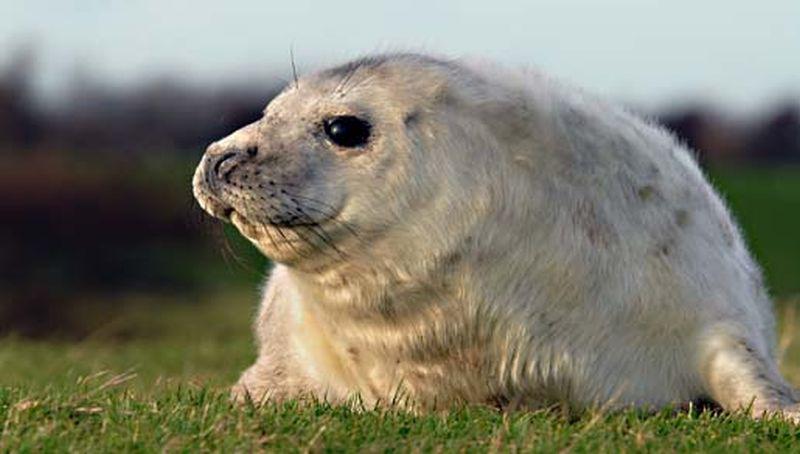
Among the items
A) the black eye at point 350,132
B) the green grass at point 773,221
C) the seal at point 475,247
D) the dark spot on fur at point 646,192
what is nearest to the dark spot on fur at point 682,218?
the seal at point 475,247

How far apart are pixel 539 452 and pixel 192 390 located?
1890 millimetres

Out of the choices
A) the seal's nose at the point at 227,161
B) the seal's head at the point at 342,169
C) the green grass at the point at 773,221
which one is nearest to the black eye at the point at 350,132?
the seal's head at the point at 342,169

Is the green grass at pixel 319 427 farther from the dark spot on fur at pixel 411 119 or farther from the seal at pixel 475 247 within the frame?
the dark spot on fur at pixel 411 119

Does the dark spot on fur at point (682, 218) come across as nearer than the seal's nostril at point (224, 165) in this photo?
No

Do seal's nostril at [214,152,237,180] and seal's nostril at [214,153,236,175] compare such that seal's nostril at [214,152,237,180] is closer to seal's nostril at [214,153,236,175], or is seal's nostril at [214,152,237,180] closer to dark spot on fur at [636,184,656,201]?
seal's nostril at [214,153,236,175]

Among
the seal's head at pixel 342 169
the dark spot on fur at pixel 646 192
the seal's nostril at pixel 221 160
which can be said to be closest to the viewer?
the seal's head at pixel 342 169

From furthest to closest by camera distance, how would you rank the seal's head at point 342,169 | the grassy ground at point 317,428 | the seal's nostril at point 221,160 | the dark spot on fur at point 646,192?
1. the dark spot on fur at point 646,192
2. the seal's nostril at point 221,160
3. the seal's head at point 342,169
4. the grassy ground at point 317,428

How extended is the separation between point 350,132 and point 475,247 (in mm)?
671

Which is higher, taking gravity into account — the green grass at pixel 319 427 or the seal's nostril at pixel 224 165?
the seal's nostril at pixel 224 165

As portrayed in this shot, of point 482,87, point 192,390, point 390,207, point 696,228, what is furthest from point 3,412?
point 696,228

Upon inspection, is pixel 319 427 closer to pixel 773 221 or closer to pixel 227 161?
pixel 227 161

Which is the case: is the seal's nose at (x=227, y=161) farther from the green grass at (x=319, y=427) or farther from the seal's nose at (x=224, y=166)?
the green grass at (x=319, y=427)

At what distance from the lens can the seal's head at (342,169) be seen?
630cm

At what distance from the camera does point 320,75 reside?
6.80m
